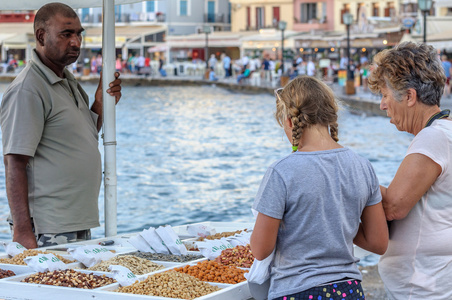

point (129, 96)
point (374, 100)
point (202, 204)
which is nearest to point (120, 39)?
point (129, 96)

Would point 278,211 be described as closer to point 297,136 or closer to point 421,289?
point 297,136

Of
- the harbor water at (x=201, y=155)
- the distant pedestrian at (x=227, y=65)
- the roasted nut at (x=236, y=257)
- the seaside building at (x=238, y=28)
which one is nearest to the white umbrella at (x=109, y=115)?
the roasted nut at (x=236, y=257)

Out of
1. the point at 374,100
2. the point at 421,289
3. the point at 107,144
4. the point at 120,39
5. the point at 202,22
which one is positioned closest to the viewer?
the point at 421,289

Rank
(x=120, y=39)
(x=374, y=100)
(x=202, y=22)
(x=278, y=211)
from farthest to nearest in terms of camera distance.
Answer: (x=202, y=22), (x=120, y=39), (x=374, y=100), (x=278, y=211)

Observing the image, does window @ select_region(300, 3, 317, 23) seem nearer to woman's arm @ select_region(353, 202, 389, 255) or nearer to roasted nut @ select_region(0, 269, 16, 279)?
roasted nut @ select_region(0, 269, 16, 279)

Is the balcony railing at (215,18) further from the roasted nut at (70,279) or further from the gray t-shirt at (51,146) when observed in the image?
the roasted nut at (70,279)

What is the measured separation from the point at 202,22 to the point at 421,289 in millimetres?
65637

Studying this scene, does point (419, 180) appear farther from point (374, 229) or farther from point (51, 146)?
point (51, 146)

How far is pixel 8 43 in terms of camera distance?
5816 centimetres

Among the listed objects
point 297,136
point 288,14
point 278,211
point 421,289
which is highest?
point 288,14

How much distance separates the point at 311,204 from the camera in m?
2.23

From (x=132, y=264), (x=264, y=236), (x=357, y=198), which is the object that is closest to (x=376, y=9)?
(x=132, y=264)

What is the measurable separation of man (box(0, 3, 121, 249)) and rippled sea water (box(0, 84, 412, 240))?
1449mm

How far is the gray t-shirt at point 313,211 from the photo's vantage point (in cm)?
220
